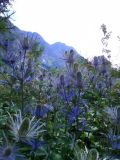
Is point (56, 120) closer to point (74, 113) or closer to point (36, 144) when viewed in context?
point (74, 113)

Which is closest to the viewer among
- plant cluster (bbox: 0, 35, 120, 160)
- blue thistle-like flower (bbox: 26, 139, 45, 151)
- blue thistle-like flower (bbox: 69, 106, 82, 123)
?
plant cluster (bbox: 0, 35, 120, 160)

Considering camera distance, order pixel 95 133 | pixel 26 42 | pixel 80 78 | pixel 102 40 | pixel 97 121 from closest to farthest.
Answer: pixel 80 78, pixel 26 42, pixel 95 133, pixel 97 121, pixel 102 40

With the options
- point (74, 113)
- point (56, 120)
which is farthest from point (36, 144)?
point (56, 120)

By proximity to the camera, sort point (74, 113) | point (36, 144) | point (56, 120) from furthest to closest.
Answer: point (56, 120) → point (74, 113) → point (36, 144)

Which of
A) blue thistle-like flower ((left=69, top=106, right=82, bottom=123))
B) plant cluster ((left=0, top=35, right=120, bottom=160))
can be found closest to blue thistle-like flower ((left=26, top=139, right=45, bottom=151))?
plant cluster ((left=0, top=35, right=120, bottom=160))

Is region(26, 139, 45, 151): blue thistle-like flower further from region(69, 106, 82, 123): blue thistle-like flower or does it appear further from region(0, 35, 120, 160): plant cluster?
region(69, 106, 82, 123): blue thistle-like flower

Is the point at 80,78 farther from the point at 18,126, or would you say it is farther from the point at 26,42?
the point at 18,126

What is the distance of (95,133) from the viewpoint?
626cm

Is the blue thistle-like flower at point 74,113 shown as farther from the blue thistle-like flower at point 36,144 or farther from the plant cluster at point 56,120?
the blue thistle-like flower at point 36,144

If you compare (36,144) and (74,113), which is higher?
(74,113)

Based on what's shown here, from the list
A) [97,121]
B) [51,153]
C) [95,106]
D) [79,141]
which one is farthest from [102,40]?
[51,153]

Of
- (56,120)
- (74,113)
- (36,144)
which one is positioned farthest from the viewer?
(56,120)

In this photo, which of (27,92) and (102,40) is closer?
(27,92)

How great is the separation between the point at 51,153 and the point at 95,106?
12.2 ft
